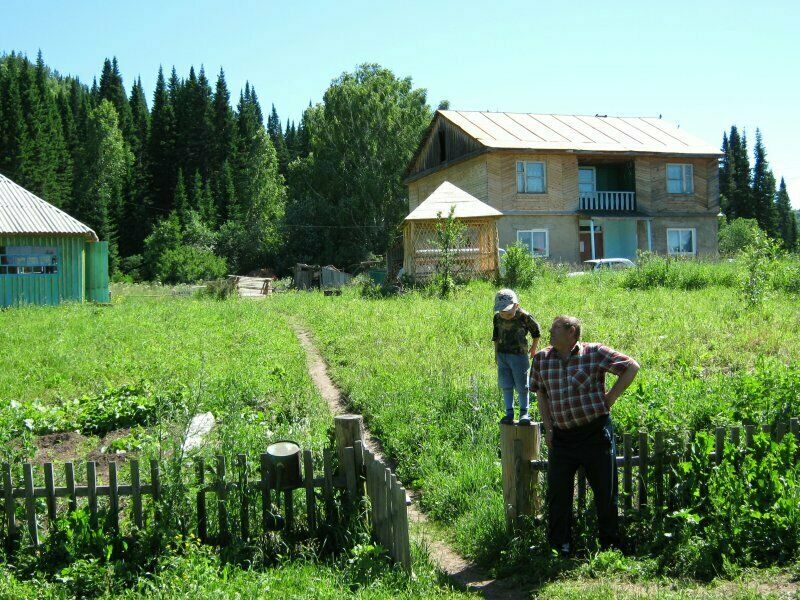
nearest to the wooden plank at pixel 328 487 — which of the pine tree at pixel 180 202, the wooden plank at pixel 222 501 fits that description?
the wooden plank at pixel 222 501

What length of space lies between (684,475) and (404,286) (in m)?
17.6

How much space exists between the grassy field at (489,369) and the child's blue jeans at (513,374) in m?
0.39

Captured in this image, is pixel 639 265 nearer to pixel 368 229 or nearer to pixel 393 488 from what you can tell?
pixel 393 488

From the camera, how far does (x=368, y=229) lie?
52.2m

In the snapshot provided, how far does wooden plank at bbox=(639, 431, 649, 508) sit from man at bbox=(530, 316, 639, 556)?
285 mm

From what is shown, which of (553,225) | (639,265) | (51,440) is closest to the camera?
(51,440)

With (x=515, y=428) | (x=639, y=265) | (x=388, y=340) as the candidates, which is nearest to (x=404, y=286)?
(x=639, y=265)

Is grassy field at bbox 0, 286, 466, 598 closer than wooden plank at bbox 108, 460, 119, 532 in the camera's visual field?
Yes

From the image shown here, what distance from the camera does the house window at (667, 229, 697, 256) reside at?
114 ft

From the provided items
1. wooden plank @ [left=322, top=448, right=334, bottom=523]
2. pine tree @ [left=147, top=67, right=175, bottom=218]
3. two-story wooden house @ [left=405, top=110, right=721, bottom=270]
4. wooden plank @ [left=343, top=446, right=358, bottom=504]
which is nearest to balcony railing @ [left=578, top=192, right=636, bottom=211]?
two-story wooden house @ [left=405, top=110, right=721, bottom=270]

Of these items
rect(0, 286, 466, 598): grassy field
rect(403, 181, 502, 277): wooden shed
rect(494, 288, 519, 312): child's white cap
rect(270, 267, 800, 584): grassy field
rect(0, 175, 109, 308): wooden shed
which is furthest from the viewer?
rect(0, 175, 109, 308): wooden shed

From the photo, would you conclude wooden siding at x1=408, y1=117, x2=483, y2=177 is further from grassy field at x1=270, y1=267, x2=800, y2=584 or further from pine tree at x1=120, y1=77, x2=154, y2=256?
pine tree at x1=120, y1=77, x2=154, y2=256

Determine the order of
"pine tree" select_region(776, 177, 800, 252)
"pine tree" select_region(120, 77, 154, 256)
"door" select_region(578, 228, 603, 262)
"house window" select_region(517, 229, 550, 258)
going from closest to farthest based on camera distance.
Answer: "house window" select_region(517, 229, 550, 258)
"door" select_region(578, 228, 603, 262)
"pine tree" select_region(120, 77, 154, 256)
"pine tree" select_region(776, 177, 800, 252)

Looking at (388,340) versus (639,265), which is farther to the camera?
(639,265)
